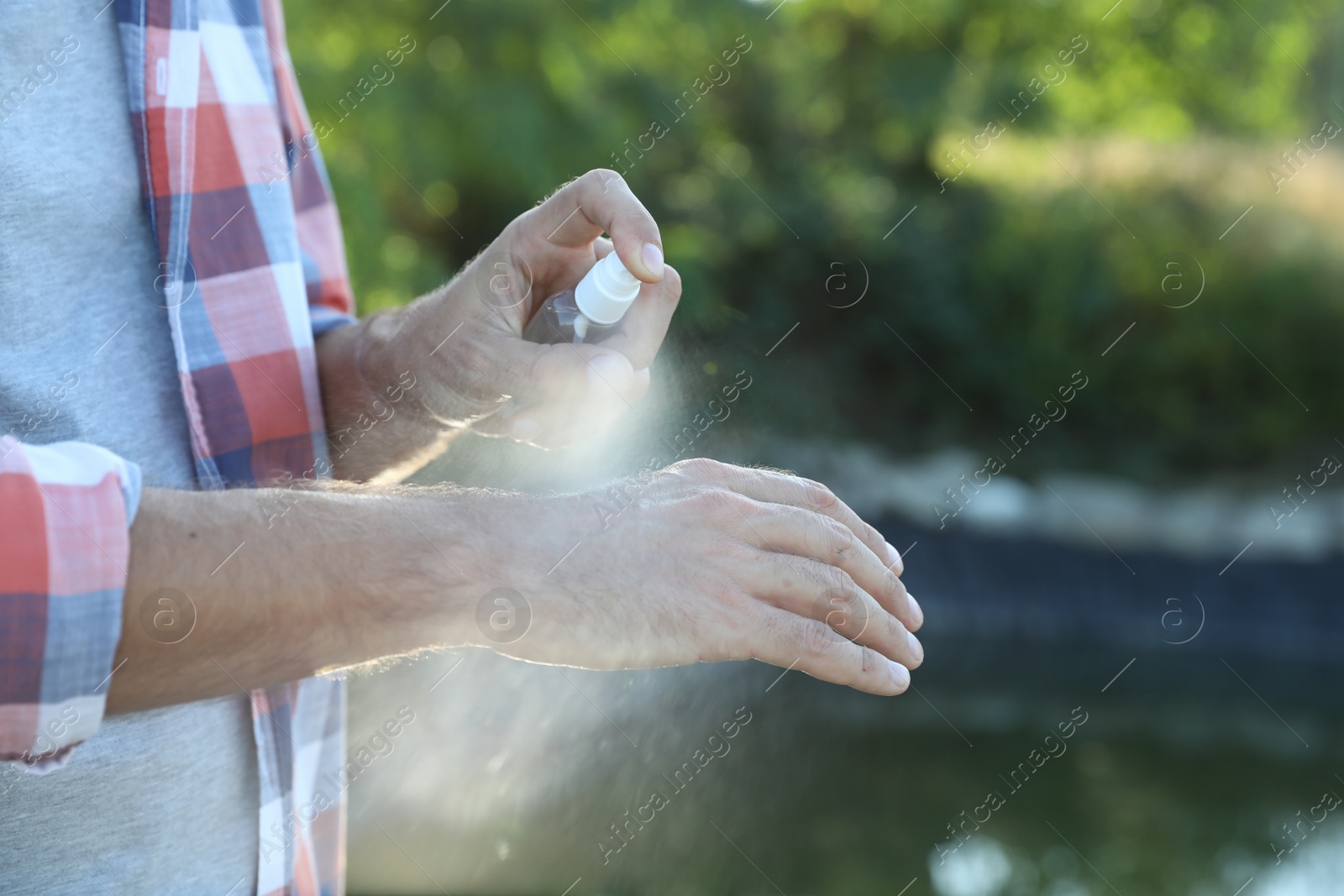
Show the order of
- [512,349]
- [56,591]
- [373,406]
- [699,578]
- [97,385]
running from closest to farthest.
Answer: [56,591] → [699,578] → [97,385] → [512,349] → [373,406]

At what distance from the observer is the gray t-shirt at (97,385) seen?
88 centimetres

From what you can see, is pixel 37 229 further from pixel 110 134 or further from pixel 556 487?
pixel 556 487

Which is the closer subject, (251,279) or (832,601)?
(832,601)

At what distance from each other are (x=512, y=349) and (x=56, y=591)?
19.7 inches

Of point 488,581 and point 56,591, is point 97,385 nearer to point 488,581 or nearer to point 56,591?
point 56,591

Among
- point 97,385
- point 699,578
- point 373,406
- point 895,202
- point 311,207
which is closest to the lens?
point 699,578

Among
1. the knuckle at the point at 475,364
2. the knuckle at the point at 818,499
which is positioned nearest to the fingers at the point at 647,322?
the knuckle at the point at 475,364

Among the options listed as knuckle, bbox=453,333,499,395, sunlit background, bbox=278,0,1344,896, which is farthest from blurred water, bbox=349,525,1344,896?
knuckle, bbox=453,333,499,395

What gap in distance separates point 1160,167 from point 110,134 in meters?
8.16

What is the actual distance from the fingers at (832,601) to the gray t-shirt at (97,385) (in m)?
0.56

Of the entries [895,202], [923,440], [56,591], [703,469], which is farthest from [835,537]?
[895,202]

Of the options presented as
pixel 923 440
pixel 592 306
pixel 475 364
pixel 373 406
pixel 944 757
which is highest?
pixel 592 306

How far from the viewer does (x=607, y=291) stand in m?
1.02

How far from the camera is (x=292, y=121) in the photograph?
124 centimetres
